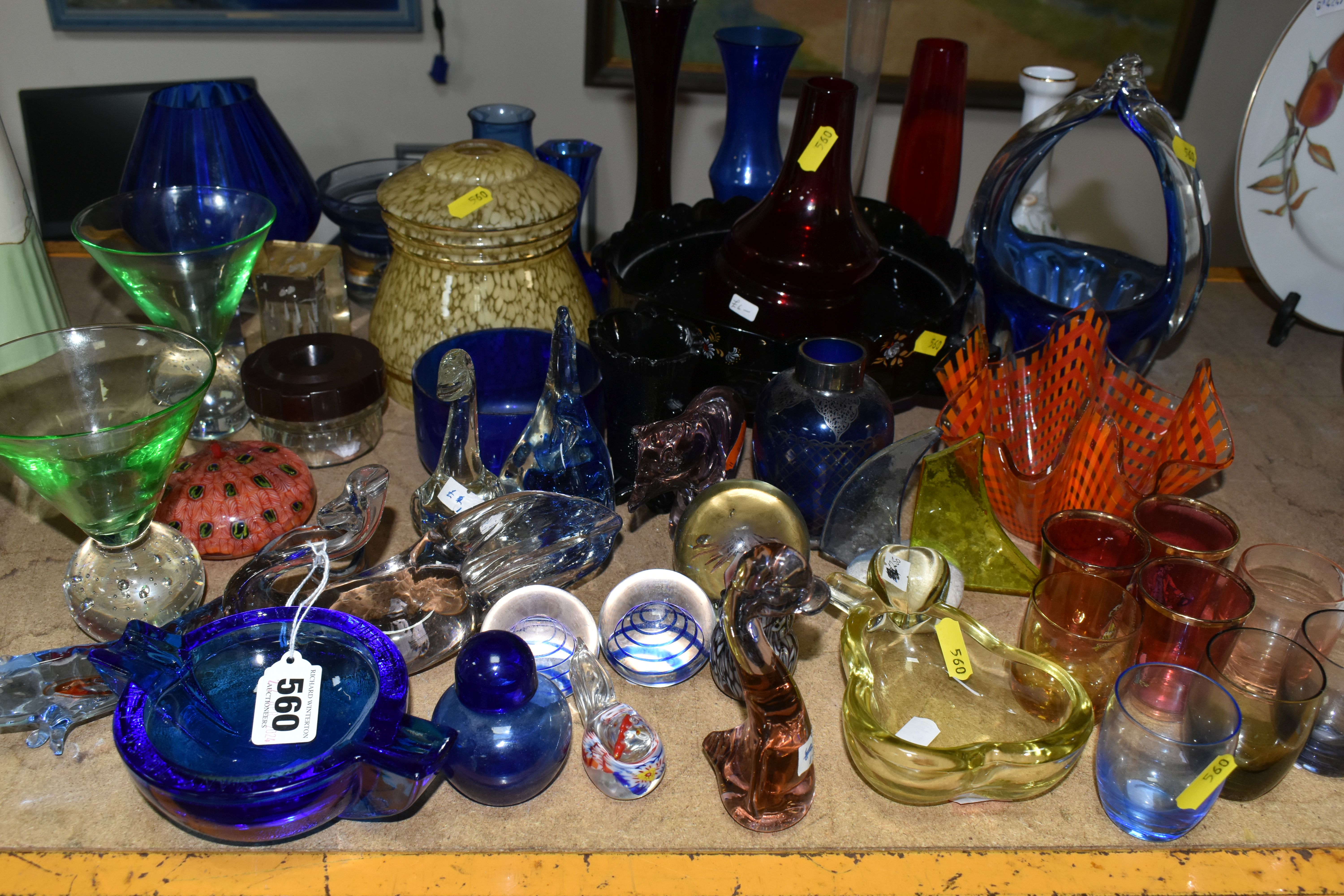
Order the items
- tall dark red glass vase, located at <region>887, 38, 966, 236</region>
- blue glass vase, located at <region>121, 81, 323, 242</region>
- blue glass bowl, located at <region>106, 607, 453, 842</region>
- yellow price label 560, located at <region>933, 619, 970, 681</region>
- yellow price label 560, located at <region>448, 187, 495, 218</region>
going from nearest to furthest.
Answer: blue glass bowl, located at <region>106, 607, 453, 842</region> → yellow price label 560, located at <region>933, 619, 970, 681</region> → yellow price label 560, located at <region>448, 187, 495, 218</region> → blue glass vase, located at <region>121, 81, 323, 242</region> → tall dark red glass vase, located at <region>887, 38, 966, 236</region>

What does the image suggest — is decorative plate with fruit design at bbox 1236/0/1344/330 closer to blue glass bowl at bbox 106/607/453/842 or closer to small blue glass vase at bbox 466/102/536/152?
small blue glass vase at bbox 466/102/536/152

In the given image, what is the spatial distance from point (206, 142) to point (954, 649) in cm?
88

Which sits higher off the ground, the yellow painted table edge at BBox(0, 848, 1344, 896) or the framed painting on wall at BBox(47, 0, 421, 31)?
the framed painting on wall at BBox(47, 0, 421, 31)

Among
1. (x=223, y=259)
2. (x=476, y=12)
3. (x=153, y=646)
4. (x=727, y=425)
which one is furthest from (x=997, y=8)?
(x=153, y=646)

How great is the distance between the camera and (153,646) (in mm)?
592

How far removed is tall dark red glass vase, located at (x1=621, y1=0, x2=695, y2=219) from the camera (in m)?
1.04

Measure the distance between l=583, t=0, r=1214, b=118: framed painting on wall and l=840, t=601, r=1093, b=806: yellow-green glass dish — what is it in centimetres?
118

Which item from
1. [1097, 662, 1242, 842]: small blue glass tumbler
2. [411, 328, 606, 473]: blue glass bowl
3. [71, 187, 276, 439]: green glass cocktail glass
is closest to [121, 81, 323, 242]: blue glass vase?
[71, 187, 276, 439]: green glass cocktail glass

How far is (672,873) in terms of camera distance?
1.89 feet

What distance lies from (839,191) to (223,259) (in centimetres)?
54

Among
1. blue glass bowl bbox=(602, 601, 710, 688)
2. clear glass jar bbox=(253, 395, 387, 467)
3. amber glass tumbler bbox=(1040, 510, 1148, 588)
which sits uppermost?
amber glass tumbler bbox=(1040, 510, 1148, 588)

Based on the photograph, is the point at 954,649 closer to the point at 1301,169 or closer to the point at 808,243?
the point at 808,243

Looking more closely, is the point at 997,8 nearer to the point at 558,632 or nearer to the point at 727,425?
the point at 727,425

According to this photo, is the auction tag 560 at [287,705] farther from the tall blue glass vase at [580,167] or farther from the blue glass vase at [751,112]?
the blue glass vase at [751,112]
